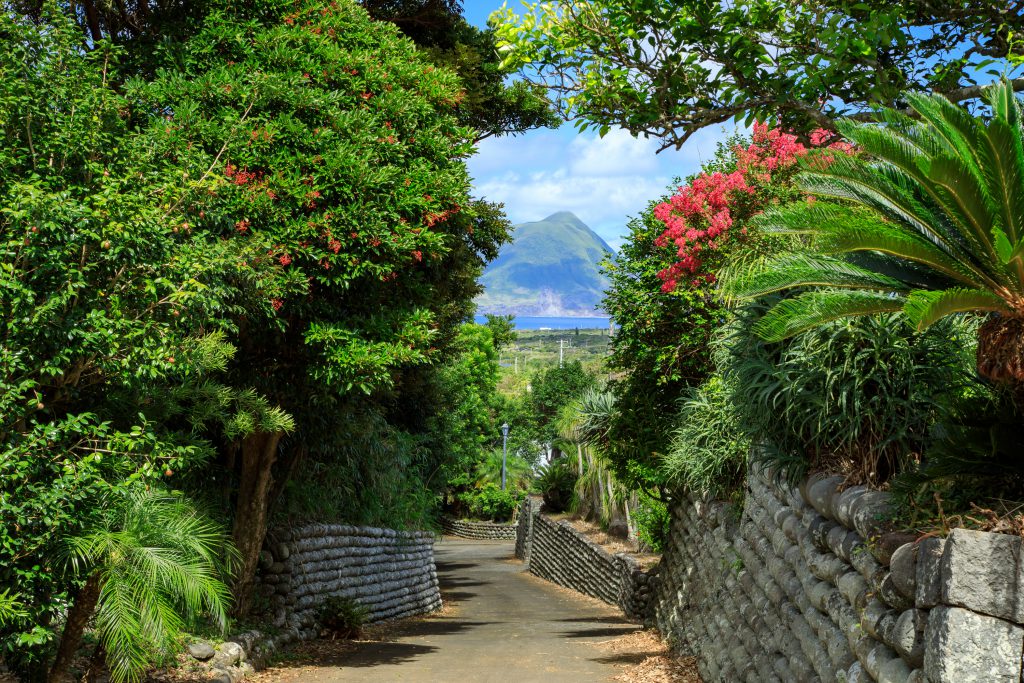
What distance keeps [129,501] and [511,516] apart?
39495mm

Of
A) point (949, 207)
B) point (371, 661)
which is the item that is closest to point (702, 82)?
point (949, 207)

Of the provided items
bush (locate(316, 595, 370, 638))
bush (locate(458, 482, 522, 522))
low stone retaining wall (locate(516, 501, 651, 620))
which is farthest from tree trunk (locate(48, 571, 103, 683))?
bush (locate(458, 482, 522, 522))

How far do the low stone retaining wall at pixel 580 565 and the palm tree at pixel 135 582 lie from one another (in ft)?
36.6

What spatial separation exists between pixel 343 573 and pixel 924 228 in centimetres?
1196

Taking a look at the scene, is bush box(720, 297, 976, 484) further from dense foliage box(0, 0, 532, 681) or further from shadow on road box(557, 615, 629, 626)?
shadow on road box(557, 615, 629, 626)

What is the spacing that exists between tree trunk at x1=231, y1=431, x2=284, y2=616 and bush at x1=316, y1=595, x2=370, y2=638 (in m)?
2.23

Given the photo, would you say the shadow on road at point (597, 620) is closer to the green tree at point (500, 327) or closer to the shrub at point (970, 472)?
the shrub at point (970, 472)

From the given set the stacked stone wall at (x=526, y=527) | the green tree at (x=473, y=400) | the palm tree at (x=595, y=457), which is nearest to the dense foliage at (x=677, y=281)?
the palm tree at (x=595, y=457)

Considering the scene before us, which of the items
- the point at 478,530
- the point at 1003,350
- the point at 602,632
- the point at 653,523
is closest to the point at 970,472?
the point at 1003,350

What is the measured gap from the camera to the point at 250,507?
460 inches

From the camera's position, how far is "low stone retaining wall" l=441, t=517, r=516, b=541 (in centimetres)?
4406

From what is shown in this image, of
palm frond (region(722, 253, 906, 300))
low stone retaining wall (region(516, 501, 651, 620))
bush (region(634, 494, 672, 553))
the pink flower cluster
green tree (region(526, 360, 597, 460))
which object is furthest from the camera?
green tree (region(526, 360, 597, 460))

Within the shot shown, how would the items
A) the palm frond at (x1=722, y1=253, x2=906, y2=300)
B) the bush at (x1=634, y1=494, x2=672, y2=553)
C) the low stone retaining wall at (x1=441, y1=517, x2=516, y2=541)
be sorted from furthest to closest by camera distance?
1. the low stone retaining wall at (x1=441, y1=517, x2=516, y2=541)
2. the bush at (x1=634, y1=494, x2=672, y2=553)
3. the palm frond at (x1=722, y1=253, x2=906, y2=300)

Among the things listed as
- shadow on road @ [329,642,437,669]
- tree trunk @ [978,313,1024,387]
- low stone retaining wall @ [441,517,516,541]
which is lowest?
low stone retaining wall @ [441,517,516,541]
